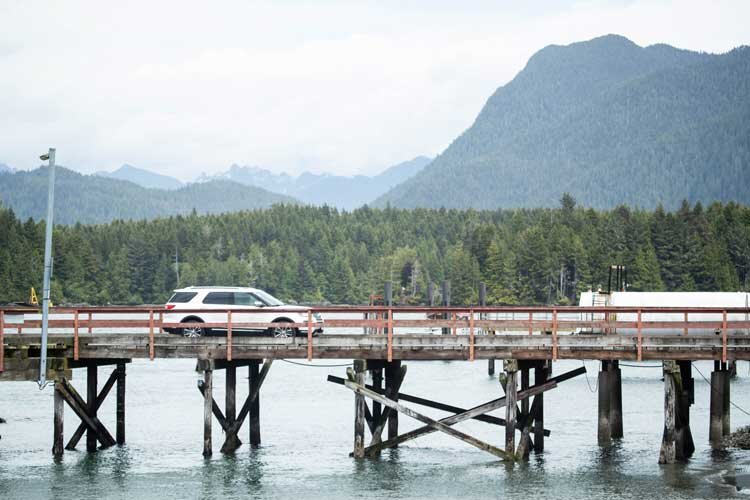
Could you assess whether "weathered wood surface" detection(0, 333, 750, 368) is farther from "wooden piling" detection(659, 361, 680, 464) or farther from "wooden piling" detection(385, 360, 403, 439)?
"wooden piling" detection(385, 360, 403, 439)

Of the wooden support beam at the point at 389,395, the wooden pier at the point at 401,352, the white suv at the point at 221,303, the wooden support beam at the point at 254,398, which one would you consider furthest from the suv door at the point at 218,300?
the wooden support beam at the point at 389,395

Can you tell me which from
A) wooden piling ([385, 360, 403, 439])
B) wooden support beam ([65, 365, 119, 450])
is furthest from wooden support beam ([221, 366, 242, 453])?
wooden piling ([385, 360, 403, 439])

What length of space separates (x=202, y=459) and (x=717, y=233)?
146 meters

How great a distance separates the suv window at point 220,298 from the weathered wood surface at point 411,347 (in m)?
8.53

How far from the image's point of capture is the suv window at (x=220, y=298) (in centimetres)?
4134

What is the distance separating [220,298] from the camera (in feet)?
136

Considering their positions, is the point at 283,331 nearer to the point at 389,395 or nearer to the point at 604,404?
the point at 389,395

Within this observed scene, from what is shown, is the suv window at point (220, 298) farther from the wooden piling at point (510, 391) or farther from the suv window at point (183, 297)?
the wooden piling at point (510, 391)

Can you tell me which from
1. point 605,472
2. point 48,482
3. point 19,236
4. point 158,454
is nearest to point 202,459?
point 158,454

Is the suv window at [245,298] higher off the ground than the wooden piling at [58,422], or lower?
higher

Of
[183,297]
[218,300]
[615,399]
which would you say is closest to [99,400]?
[218,300]

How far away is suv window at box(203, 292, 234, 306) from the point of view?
4134cm

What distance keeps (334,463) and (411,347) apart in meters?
5.21

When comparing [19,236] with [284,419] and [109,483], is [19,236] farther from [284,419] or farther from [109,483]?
[109,483]
